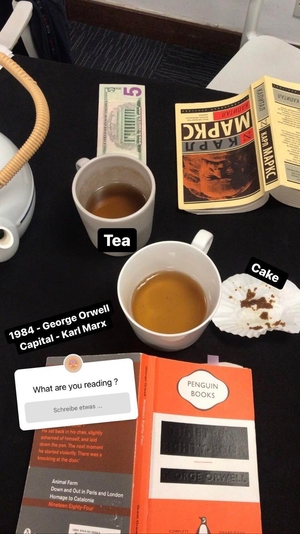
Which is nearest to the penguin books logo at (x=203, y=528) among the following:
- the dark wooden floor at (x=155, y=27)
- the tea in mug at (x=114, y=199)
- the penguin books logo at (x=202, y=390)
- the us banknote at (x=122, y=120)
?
the penguin books logo at (x=202, y=390)

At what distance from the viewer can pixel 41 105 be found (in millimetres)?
539

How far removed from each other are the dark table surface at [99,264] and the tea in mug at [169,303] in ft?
0.14

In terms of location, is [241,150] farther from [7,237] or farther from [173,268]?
[7,237]

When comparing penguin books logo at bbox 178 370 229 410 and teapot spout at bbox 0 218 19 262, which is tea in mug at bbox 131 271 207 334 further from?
teapot spout at bbox 0 218 19 262

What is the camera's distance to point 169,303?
0.58 m

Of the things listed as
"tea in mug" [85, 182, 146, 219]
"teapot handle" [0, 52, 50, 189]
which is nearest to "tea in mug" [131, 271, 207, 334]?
"tea in mug" [85, 182, 146, 219]

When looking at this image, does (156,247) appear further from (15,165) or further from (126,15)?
(126,15)

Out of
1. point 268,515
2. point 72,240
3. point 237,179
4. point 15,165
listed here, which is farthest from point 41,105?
point 268,515

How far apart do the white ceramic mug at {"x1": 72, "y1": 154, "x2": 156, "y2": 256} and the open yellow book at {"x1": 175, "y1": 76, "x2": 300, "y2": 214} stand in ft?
0.32

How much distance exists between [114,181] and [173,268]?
162 millimetres

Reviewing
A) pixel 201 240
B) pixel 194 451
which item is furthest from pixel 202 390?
pixel 201 240

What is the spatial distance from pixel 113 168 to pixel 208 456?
0.40 m

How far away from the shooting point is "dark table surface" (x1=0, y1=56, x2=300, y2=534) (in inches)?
20.6

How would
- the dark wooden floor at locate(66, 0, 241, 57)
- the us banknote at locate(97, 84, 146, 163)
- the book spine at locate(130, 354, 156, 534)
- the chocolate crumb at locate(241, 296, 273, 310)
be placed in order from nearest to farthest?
the book spine at locate(130, 354, 156, 534), the chocolate crumb at locate(241, 296, 273, 310), the us banknote at locate(97, 84, 146, 163), the dark wooden floor at locate(66, 0, 241, 57)
